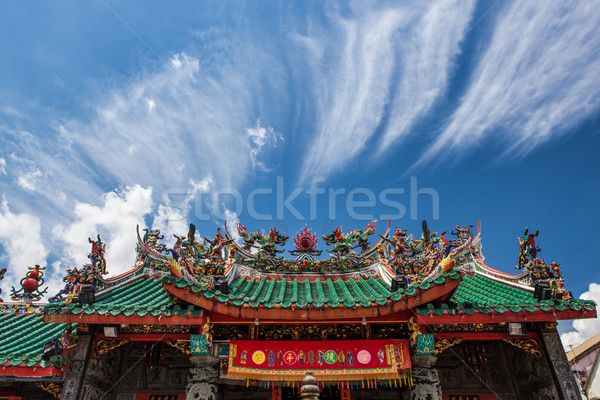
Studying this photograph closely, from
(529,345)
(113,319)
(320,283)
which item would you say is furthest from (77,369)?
(529,345)

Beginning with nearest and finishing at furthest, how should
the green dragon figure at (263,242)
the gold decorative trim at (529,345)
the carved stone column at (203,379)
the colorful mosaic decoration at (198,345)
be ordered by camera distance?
the carved stone column at (203,379)
the colorful mosaic decoration at (198,345)
the gold decorative trim at (529,345)
the green dragon figure at (263,242)

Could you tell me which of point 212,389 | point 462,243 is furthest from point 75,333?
point 462,243

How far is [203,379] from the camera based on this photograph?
721cm

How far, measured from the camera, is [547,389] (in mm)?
7734

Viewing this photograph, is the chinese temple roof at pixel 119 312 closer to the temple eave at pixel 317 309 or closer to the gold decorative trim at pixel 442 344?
the temple eave at pixel 317 309

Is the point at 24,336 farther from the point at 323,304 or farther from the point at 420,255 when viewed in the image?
the point at 420,255

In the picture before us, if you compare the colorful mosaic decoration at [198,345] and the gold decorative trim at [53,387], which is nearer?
the colorful mosaic decoration at [198,345]

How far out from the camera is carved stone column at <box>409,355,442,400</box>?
7.15 m

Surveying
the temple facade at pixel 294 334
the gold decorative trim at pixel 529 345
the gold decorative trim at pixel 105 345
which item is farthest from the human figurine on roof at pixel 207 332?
the gold decorative trim at pixel 529 345

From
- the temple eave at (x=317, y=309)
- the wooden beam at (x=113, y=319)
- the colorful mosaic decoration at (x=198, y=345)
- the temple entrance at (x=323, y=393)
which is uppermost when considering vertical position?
the temple eave at (x=317, y=309)

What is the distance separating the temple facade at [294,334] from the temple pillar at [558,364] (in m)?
0.02

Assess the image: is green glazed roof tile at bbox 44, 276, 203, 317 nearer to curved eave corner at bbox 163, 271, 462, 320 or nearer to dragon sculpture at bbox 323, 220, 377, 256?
curved eave corner at bbox 163, 271, 462, 320

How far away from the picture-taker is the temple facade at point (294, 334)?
7.09 metres

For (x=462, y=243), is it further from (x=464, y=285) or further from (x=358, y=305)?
(x=358, y=305)
